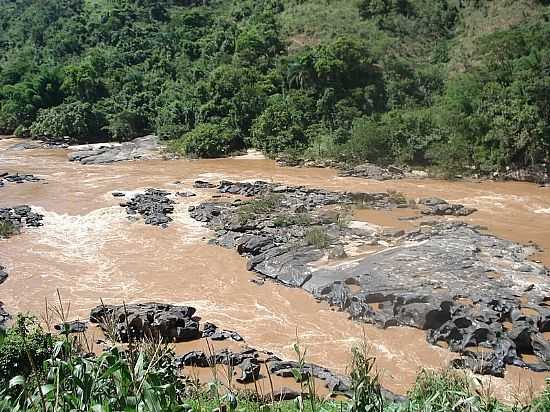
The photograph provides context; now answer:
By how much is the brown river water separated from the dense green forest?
12.4ft

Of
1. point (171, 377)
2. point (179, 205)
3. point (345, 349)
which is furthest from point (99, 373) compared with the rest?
point (179, 205)

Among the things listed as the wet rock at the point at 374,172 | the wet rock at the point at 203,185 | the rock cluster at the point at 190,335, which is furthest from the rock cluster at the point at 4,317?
the wet rock at the point at 374,172

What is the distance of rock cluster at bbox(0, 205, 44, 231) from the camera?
78.9ft

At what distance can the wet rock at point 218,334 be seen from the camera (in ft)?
46.9

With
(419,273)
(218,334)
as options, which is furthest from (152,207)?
(419,273)

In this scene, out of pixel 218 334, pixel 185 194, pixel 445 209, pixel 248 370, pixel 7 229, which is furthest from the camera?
pixel 185 194

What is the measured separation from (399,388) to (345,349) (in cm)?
197

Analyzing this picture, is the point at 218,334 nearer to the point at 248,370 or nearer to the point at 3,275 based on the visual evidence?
the point at 248,370

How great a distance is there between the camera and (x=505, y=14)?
45.7 metres

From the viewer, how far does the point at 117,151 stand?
4088 centimetres

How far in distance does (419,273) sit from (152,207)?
13.5 metres

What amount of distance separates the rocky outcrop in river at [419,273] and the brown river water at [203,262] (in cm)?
49

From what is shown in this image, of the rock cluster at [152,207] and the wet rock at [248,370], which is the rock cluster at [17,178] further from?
the wet rock at [248,370]

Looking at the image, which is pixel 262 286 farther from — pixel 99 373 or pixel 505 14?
pixel 505 14
